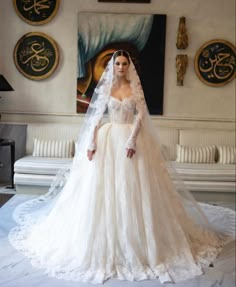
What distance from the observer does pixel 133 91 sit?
10.1 feet

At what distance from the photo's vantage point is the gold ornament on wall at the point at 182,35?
17.3 ft

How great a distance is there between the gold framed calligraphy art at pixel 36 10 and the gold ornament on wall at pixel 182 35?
1794mm

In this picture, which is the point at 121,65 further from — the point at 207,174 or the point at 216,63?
the point at 216,63

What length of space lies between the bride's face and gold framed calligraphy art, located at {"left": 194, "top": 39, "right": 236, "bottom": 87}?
8.68 ft

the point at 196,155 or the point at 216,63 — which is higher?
the point at 216,63

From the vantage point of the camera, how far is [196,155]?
199 inches

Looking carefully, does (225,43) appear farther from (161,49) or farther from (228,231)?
(228,231)

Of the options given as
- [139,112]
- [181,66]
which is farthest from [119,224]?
[181,66]

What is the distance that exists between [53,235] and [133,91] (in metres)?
1.40

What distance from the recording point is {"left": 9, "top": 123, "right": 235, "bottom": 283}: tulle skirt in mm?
2777

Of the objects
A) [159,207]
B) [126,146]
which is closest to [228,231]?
[159,207]

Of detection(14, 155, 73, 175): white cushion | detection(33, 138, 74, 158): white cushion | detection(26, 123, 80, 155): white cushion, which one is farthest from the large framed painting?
detection(14, 155, 73, 175): white cushion

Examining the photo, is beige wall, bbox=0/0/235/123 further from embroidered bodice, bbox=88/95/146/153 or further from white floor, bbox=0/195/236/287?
white floor, bbox=0/195/236/287

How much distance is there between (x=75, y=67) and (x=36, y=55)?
1.96ft
